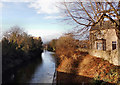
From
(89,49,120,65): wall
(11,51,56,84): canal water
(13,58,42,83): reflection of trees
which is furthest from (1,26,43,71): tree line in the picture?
(89,49,120,65): wall

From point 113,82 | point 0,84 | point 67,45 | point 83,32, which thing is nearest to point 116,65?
point 113,82

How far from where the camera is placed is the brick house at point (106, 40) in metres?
5.06

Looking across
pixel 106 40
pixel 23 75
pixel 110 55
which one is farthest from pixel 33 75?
pixel 106 40

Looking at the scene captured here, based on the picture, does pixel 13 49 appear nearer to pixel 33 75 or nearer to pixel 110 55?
pixel 33 75

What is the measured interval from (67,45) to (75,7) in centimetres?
1499

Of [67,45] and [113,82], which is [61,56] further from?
[113,82]

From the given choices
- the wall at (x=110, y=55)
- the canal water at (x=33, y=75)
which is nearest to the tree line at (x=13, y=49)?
the canal water at (x=33, y=75)

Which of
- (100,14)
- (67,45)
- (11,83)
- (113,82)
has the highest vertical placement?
(100,14)

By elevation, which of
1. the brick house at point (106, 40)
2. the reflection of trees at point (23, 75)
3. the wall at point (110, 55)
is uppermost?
the brick house at point (106, 40)

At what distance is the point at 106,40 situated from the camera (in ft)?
59.2

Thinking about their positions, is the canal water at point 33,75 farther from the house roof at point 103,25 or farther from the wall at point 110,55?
the house roof at point 103,25

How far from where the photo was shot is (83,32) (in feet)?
15.5

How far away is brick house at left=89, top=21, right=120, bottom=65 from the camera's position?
506 cm

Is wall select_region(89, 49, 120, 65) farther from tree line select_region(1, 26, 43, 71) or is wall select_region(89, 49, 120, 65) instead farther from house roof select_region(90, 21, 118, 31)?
tree line select_region(1, 26, 43, 71)
